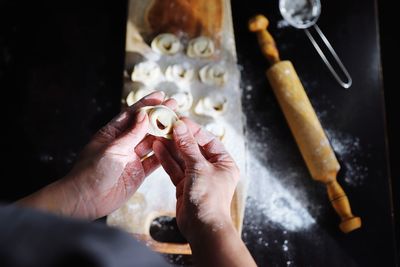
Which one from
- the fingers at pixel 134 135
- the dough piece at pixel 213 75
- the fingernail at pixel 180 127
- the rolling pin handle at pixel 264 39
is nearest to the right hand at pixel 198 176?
the fingernail at pixel 180 127

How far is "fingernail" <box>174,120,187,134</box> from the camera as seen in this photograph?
130 cm

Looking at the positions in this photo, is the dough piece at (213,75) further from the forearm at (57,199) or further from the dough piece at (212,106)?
the forearm at (57,199)

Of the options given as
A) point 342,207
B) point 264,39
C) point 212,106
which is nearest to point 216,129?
point 212,106

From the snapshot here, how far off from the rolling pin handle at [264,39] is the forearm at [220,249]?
832 millimetres

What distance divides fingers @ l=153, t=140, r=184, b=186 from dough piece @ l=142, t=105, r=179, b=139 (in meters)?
0.07

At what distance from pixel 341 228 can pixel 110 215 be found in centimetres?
90

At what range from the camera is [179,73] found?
1.65m

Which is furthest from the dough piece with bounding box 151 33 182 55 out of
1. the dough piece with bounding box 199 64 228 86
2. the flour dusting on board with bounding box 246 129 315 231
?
the flour dusting on board with bounding box 246 129 315 231

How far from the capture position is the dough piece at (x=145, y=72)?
162 centimetres

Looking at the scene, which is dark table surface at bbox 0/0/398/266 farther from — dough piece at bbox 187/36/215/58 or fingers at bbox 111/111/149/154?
fingers at bbox 111/111/149/154

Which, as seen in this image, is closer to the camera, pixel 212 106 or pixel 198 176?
pixel 198 176

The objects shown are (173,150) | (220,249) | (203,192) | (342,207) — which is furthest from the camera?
(342,207)

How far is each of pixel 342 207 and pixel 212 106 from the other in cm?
64

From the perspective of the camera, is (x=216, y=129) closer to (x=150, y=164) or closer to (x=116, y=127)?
(x=150, y=164)
